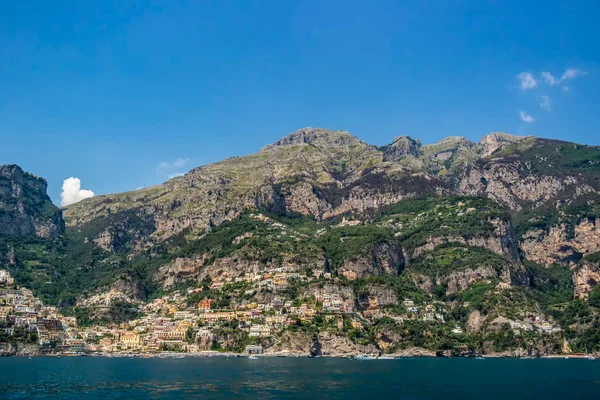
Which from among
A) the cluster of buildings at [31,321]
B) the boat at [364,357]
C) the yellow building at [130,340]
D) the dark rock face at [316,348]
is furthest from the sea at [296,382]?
the yellow building at [130,340]

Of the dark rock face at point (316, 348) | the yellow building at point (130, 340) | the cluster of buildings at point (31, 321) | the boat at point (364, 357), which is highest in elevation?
the cluster of buildings at point (31, 321)

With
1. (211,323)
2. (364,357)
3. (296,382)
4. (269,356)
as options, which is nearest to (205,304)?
(211,323)

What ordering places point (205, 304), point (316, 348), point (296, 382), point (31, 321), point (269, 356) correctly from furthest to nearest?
point (205, 304) < point (31, 321) < point (316, 348) < point (269, 356) < point (296, 382)

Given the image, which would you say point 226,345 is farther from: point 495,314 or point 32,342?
point 495,314

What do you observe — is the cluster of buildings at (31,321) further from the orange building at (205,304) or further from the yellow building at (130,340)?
the orange building at (205,304)

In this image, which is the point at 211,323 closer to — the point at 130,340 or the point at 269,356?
the point at 130,340

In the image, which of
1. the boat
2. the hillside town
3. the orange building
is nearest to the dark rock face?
the hillside town

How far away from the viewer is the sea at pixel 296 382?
241 ft

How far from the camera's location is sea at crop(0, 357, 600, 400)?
241 feet

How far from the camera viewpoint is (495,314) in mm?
171500

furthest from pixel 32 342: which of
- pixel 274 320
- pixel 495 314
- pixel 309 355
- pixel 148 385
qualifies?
pixel 495 314

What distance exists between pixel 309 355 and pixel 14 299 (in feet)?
327

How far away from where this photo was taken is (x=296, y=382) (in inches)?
3381

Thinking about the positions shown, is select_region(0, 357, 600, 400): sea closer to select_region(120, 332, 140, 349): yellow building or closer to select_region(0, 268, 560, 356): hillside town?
select_region(0, 268, 560, 356): hillside town
